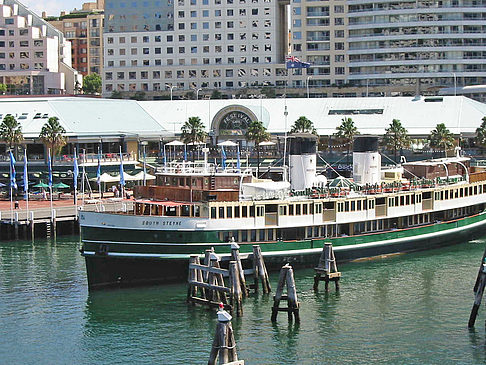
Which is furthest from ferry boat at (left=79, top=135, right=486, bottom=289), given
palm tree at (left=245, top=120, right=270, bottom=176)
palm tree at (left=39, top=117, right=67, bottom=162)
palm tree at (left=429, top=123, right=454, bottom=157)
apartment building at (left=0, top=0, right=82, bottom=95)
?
apartment building at (left=0, top=0, right=82, bottom=95)

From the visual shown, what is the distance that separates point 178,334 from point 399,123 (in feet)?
231

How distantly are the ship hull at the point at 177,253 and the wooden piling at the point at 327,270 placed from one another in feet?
15.2

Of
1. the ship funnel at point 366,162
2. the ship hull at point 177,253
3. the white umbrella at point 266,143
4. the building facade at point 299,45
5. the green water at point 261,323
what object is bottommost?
the green water at point 261,323

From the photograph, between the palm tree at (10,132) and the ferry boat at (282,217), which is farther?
the palm tree at (10,132)

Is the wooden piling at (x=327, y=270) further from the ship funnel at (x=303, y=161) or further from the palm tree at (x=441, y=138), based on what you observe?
the palm tree at (x=441, y=138)

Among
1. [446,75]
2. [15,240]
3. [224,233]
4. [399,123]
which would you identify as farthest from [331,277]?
[446,75]

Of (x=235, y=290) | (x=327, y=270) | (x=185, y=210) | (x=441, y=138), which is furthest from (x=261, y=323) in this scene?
(x=441, y=138)

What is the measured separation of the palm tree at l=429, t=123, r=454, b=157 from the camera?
367 feet

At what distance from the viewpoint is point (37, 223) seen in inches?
3305

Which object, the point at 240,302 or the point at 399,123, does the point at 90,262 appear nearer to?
the point at 240,302

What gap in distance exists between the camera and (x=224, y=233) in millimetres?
62031

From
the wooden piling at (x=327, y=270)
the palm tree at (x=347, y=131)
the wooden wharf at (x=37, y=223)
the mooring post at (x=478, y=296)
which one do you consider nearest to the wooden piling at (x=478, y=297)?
the mooring post at (x=478, y=296)

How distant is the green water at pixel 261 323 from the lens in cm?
4728

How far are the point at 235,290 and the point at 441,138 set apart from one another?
210 ft
